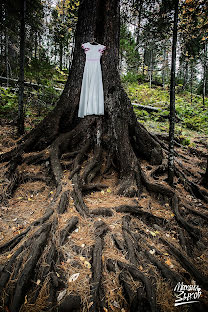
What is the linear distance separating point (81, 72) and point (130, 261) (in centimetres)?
386

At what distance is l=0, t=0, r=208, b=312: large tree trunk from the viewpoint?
160cm

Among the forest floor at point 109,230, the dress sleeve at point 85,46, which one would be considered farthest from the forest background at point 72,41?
the forest floor at point 109,230

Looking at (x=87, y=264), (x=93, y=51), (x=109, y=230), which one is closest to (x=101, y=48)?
(x=93, y=51)

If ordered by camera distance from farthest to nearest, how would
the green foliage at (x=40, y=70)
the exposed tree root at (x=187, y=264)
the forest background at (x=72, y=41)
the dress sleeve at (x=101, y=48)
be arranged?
the green foliage at (x=40, y=70) → the dress sleeve at (x=101, y=48) → the forest background at (x=72, y=41) → the exposed tree root at (x=187, y=264)

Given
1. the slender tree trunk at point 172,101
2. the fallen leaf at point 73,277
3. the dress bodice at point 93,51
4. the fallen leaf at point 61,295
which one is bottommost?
the fallen leaf at point 61,295

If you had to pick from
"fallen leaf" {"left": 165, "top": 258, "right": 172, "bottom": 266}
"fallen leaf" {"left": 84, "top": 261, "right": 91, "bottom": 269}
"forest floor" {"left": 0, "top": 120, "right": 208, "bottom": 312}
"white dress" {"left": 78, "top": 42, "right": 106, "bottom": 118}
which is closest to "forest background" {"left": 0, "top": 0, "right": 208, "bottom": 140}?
"white dress" {"left": 78, "top": 42, "right": 106, "bottom": 118}

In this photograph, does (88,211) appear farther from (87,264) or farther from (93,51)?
(93,51)

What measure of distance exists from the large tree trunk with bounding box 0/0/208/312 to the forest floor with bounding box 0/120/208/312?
2 centimetres

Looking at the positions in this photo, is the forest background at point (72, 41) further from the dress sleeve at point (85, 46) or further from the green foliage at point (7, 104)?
the dress sleeve at point (85, 46)

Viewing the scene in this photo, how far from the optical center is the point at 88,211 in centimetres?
262

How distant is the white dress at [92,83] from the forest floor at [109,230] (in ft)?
4.94

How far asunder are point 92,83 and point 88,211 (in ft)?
8.99

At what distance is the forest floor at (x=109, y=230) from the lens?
1.67 meters

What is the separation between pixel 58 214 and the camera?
2424 mm
